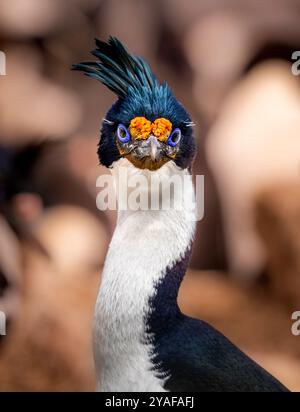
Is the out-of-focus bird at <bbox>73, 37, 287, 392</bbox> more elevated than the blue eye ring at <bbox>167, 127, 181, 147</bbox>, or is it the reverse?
the blue eye ring at <bbox>167, 127, 181, 147</bbox>

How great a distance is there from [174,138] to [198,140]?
1.37 metres

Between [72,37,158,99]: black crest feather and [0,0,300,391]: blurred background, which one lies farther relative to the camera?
[0,0,300,391]: blurred background

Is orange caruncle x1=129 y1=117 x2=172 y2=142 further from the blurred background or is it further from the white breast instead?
the blurred background

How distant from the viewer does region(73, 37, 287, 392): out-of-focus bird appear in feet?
3.77

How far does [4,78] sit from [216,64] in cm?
73

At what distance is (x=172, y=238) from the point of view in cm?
119

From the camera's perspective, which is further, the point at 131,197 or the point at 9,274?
the point at 9,274

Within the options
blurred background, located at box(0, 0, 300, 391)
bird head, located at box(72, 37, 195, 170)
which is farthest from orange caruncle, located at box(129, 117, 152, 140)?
blurred background, located at box(0, 0, 300, 391)

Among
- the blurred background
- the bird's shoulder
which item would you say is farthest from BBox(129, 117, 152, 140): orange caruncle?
the blurred background

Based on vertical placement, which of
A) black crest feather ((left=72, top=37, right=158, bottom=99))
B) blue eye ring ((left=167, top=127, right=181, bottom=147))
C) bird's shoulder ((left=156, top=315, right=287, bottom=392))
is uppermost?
black crest feather ((left=72, top=37, right=158, bottom=99))

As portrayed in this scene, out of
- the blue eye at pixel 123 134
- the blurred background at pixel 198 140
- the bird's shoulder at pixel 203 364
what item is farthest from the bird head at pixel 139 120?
the blurred background at pixel 198 140

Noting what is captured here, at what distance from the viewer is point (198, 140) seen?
2557 mm
